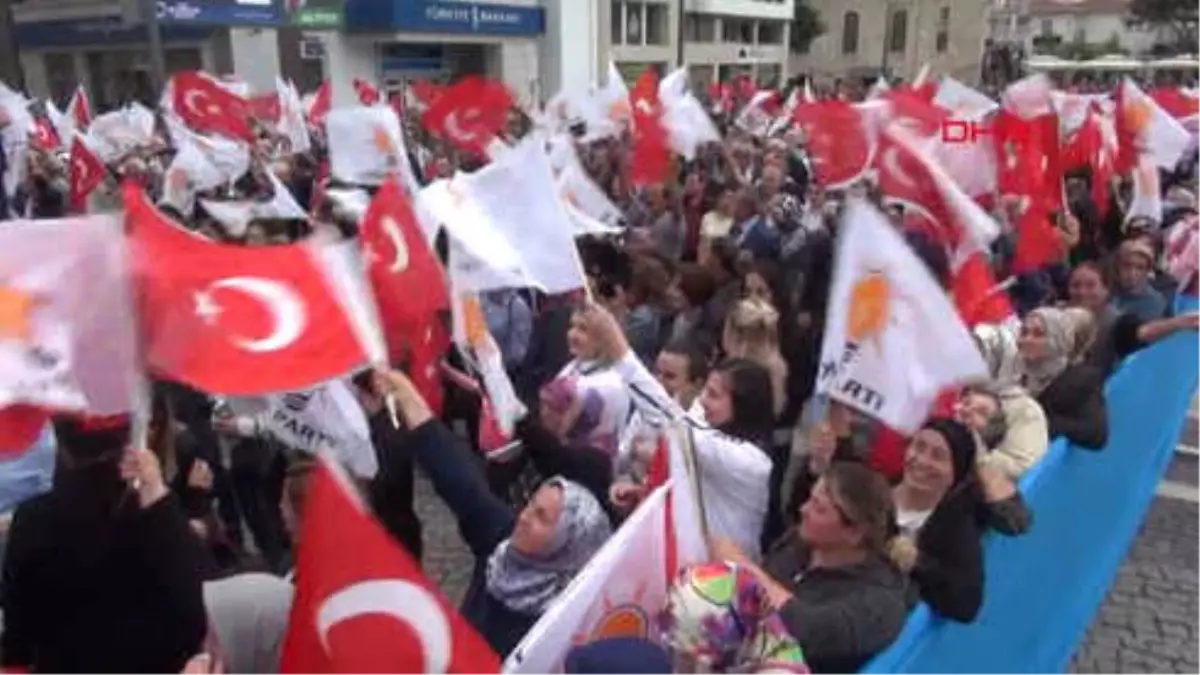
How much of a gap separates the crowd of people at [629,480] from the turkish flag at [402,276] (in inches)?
8.2

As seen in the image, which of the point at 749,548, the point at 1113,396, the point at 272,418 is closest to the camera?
the point at 749,548

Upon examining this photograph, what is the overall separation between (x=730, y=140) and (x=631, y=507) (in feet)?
33.0

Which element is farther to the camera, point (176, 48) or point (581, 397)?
point (176, 48)

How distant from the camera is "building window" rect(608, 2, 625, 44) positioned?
50.7 meters

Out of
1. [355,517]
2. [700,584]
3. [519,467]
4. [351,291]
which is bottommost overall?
[519,467]

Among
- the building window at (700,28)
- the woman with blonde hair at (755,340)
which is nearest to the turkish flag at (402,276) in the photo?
the woman with blonde hair at (755,340)

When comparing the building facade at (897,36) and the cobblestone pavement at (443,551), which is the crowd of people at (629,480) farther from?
the building facade at (897,36)

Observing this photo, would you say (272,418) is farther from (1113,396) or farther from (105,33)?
(105,33)

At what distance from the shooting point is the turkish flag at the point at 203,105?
40.3 feet

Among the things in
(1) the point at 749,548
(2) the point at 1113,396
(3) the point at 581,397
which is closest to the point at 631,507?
(1) the point at 749,548

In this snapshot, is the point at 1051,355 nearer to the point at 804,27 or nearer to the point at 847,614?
the point at 847,614

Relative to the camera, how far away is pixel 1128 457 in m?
5.48

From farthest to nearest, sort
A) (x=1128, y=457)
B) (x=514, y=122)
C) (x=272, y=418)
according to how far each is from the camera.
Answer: (x=514, y=122)
(x=1128, y=457)
(x=272, y=418)

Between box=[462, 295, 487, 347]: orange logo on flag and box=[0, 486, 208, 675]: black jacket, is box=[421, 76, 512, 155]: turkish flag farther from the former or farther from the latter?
box=[0, 486, 208, 675]: black jacket
